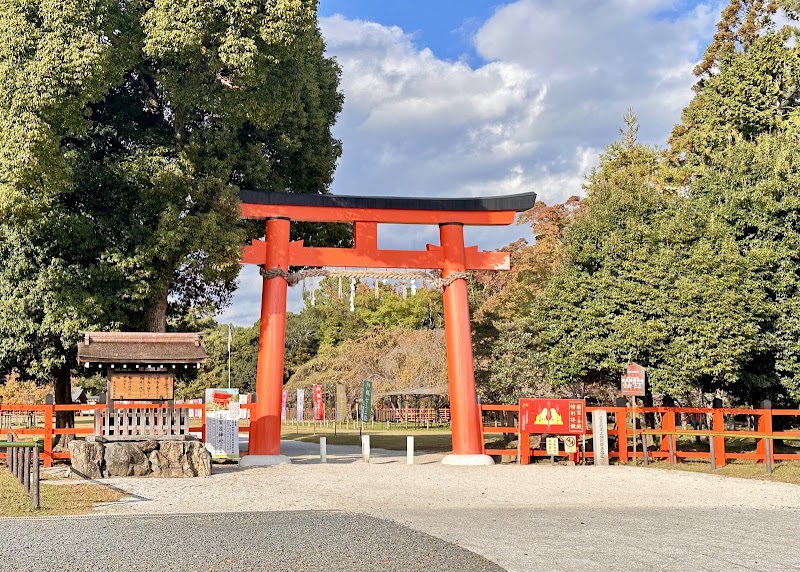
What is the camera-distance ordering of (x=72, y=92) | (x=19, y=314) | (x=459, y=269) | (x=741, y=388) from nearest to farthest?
Result: (x=72, y=92)
(x=19, y=314)
(x=459, y=269)
(x=741, y=388)

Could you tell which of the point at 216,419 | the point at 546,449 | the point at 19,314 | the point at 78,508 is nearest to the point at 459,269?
the point at 546,449

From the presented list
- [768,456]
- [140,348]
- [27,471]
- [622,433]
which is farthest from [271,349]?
[768,456]

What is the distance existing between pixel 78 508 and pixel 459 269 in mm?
11541

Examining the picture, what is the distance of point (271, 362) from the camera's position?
62.7 ft

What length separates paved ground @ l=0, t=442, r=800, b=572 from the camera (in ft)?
23.4

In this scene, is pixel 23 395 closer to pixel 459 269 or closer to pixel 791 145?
pixel 459 269

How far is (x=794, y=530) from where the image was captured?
886 cm

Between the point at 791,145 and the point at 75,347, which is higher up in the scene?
the point at 791,145

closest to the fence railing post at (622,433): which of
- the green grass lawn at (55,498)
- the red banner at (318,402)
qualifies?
the green grass lawn at (55,498)

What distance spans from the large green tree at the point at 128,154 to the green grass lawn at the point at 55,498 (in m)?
4.96

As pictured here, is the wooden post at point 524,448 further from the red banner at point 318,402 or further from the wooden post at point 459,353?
the red banner at point 318,402

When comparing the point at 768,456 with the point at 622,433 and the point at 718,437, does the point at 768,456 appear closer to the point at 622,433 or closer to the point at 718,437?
the point at 718,437

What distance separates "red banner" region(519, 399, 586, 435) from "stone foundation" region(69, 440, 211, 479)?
7079 millimetres

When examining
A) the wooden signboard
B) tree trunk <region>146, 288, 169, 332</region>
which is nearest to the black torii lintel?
tree trunk <region>146, 288, 169, 332</region>
